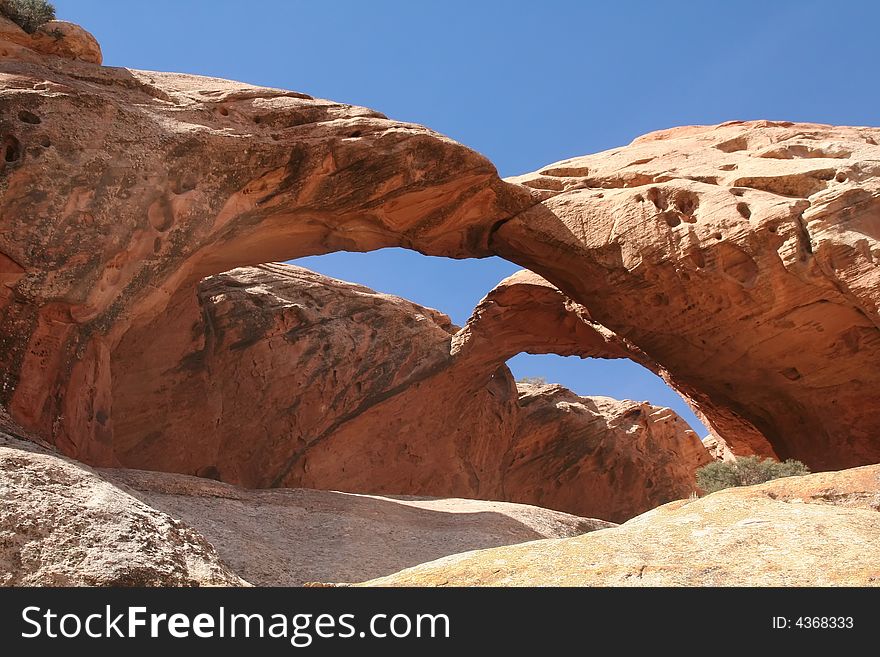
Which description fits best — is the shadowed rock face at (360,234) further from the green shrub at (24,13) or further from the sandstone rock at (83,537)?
the sandstone rock at (83,537)

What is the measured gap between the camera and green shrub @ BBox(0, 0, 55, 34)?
15.9 meters

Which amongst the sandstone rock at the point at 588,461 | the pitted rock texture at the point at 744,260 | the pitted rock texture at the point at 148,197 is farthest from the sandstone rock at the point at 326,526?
the sandstone rock at the point at 588,461

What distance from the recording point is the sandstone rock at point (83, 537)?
23.7 ft

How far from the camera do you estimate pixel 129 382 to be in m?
20.6

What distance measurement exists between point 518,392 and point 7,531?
2268 centimetres

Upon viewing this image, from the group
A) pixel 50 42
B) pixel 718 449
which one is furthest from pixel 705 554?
pixel 718 449

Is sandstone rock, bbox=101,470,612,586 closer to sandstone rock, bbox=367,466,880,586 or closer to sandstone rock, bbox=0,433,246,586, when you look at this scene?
sandstone rock, bbox=0,433,246,586

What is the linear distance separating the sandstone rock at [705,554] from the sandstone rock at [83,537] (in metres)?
1.67

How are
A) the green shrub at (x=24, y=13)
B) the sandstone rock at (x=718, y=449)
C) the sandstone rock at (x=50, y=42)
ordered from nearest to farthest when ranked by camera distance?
the sandstone rock at (x=50, y=42), the green shrub at (x=24, y=13), the sandstone rock at (x=718, y=449)

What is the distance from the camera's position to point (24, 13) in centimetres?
1591

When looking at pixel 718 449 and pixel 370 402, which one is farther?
pixel 718 449

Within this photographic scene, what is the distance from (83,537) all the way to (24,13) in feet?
38.3

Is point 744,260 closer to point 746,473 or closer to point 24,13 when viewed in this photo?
point 746,473
